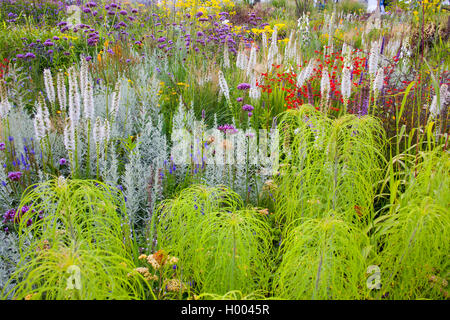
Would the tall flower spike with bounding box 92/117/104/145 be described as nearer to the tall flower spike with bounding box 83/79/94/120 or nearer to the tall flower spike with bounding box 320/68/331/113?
the tall flower spike with bounding box 83/79/94/120

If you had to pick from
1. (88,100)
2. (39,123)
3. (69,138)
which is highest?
(88,100)

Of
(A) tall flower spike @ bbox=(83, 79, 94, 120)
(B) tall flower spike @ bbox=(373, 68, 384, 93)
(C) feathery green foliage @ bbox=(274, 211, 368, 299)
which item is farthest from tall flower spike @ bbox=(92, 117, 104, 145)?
(B) tall flower spike @ bbox=(373, 68, 384, 93)

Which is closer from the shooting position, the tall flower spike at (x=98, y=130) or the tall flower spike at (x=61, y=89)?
the tall flower spike at (x=98, y=130)

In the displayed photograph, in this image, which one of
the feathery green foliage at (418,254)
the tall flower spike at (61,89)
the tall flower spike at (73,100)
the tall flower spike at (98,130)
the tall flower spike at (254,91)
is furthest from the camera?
the tall flower spike at (254,91)

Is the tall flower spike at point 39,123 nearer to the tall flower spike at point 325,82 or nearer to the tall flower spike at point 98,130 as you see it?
the tall flower spike at point 98,130

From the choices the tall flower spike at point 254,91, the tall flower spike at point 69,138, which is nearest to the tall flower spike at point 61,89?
the tall flower spike at point 69,138

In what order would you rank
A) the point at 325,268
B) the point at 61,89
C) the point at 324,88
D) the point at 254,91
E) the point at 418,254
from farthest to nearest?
the point at 254,91 < the point at 61,89 < the point at 324,88 < the point at 418,254 < the point at 325,268

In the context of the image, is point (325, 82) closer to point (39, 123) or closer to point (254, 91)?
point (254, 91)

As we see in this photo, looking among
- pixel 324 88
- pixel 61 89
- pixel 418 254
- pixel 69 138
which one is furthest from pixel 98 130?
pixel 418 254

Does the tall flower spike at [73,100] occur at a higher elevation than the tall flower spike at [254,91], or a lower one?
higher

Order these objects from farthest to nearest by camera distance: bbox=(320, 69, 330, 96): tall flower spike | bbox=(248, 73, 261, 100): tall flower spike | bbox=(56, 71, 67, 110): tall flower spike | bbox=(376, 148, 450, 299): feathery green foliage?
1. bbox=(248, 73, 261, 100): tall flower spike
2. bbox=(56, 71, 67, 110): tall flower spike
3. bbox=(320, 69, 330, 96): tall flower spike
4. bbox=(376, 148, 450, 299): feathery green foliage

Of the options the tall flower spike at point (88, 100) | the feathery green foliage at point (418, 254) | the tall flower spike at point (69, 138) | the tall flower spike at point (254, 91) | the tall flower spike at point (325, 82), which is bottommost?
the feathery green foliage at point (418, 254)

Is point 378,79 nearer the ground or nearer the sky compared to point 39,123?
nearer the sky

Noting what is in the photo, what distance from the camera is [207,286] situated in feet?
7.00
